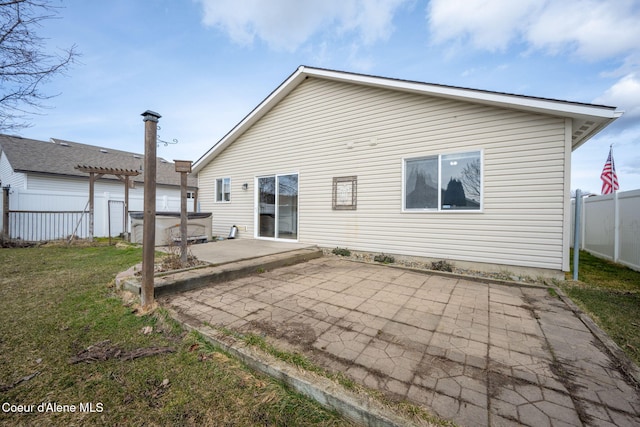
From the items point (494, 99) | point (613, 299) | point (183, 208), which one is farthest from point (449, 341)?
point (494, 99)

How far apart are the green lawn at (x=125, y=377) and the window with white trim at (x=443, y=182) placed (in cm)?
514

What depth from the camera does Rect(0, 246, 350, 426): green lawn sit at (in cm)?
164

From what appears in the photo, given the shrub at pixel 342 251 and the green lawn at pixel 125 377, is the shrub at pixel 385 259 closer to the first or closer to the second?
the shrub at pixel 342 251

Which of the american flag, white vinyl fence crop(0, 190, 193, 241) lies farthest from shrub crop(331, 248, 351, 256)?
the american flag

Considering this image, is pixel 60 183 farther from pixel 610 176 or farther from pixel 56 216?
pixel 610 176

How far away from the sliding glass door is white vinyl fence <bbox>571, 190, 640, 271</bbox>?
27.6 ft

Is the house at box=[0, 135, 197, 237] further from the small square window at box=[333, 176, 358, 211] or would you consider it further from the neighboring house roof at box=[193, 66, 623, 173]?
the small square window at box=[333, 176, 358, 211]

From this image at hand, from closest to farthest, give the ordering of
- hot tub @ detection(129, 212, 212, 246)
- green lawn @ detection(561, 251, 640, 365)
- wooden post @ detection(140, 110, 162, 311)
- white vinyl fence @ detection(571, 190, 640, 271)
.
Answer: green lawn @ detection(561, 251, 640, 365), wooden post @ detection(140, 110, 162, 311), white vinyl fence @ detection(571, 190, 640, 271), hot tub @ detection(129, 212, 212, 246)

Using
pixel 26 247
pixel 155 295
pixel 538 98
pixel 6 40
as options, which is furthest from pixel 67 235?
pixel 538 98

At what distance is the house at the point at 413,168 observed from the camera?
484 centimetres

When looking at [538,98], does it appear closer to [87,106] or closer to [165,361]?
[165,361]

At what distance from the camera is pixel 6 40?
15.4ft

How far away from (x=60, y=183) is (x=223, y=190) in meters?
10.5

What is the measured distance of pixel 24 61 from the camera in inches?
193
